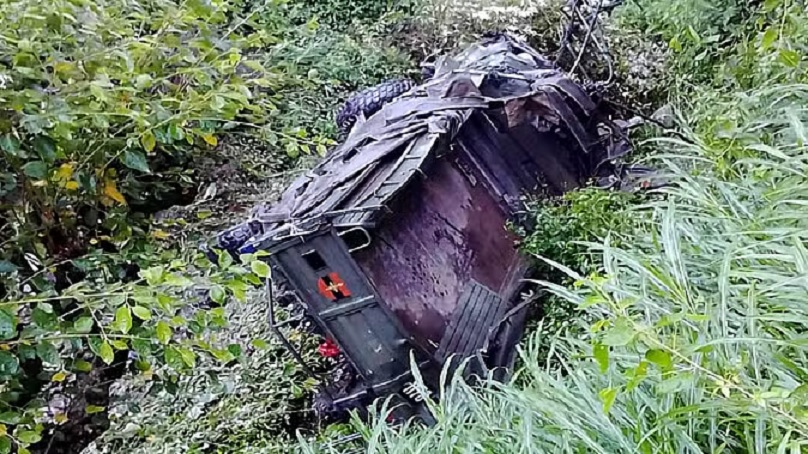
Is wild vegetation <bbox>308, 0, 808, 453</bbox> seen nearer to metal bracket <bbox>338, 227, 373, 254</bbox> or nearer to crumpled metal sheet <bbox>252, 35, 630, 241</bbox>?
metal bracket <bbox>338, 227, 373, 254</bbox>

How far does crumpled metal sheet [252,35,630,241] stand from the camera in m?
2.89

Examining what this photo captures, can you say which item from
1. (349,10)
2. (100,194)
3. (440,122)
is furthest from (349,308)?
(349,10)

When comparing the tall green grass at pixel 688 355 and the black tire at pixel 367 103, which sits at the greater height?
the black tire at pixel 367 103

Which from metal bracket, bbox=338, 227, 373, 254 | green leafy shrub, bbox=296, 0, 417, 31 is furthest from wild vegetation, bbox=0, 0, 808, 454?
green leafy shrub, bbox=296, 0, 417, 31

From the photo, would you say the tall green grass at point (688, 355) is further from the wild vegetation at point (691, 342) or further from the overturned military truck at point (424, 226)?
the overturned military truck at point (424, 226)

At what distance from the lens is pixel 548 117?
11.9ft

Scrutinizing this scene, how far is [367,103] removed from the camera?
4602mm

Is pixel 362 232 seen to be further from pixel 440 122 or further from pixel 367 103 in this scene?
pixel 367 103

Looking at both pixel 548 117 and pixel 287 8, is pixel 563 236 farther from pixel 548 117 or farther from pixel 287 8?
pixel 287 8

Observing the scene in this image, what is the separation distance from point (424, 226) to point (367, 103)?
70.1 inches

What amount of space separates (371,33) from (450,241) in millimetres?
→ 4350

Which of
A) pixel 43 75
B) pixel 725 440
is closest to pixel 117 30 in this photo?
pixel 43 75

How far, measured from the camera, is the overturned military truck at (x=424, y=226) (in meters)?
2.76

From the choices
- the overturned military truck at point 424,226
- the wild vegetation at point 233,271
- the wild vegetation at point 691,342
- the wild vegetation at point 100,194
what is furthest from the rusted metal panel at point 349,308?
the wild vegetation at point 691,342
